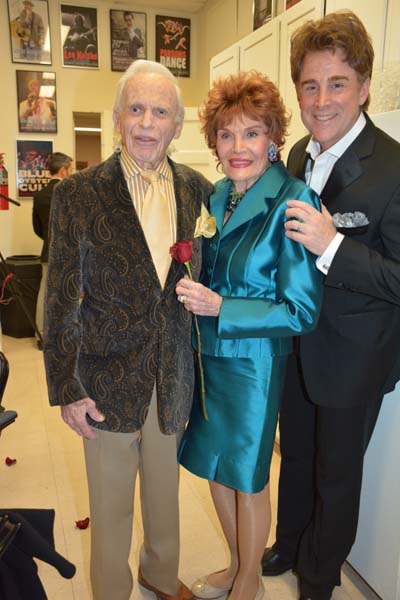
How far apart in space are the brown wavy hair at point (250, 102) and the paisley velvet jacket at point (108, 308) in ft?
1.02

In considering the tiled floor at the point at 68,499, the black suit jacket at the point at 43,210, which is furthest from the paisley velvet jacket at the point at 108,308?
the black suit jacket at the point at 43,210

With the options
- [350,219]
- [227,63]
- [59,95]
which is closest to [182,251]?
[350,219]

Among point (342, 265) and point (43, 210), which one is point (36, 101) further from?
point (342, 265)

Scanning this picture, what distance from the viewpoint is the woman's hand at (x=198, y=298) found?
4.18 feet

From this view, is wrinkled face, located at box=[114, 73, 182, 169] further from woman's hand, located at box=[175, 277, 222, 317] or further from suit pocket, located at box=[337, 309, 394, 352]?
suit pocket, located at box=[337, 309, 394, 352]

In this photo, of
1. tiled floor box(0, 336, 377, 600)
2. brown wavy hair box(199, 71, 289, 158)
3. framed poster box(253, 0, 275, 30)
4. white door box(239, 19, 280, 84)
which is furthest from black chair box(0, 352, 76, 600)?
framed poster box(253, 0, 275, 30)

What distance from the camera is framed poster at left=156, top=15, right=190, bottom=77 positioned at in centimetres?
554

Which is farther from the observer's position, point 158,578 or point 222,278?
point 158,578

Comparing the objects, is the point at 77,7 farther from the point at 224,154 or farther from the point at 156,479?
the point at 156,479

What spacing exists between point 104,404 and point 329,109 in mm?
1052

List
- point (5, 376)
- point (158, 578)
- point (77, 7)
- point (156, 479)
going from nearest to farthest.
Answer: point (5, 376), point (156, 479), point (158, 578), point (77, 7)

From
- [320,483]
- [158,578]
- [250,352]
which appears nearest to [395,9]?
[250,352]

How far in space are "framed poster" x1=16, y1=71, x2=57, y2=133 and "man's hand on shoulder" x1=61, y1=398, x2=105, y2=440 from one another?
477 cm

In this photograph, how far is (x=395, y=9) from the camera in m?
2.02
